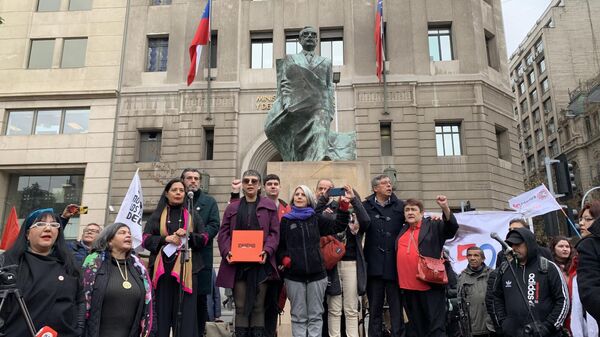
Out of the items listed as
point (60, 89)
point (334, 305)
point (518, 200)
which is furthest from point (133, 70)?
point (334, 305)

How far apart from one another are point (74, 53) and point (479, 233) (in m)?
22.9

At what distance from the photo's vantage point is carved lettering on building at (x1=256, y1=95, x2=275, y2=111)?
22.4m

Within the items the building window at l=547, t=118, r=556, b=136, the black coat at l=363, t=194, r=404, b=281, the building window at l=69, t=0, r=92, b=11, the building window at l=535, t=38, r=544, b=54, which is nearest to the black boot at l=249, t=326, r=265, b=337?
the black coat at l=363, t=194, r=404, b=281

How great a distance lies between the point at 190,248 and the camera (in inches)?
203

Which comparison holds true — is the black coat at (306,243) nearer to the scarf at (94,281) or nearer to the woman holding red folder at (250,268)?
the woman holding red folder at (250,268)

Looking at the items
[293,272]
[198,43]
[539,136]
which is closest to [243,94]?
[198,43]

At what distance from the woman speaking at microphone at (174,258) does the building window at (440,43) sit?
2047 centimetres

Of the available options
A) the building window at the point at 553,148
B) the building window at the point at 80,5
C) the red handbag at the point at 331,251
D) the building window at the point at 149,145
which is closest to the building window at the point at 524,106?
the building window at the point at 553,148

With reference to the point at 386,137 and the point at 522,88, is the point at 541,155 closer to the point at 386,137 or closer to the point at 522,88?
the point at 522,88

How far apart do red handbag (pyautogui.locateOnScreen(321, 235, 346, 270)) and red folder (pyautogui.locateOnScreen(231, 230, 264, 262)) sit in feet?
2.62

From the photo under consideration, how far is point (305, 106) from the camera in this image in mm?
8609

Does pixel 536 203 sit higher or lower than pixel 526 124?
lower

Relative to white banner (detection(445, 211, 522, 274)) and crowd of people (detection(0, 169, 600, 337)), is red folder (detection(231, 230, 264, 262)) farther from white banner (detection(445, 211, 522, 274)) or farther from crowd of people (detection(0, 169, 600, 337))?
white banner (detection(445, 211, 522, 274))

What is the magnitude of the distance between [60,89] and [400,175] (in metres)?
18.2
